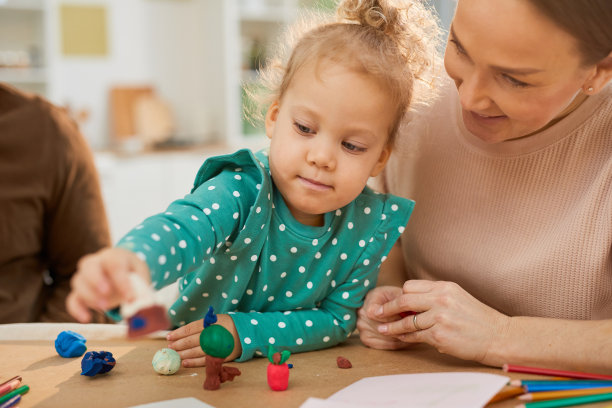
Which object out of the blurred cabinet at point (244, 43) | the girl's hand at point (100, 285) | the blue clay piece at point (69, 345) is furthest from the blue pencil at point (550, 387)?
the blurred cabinet at point (244, 43)

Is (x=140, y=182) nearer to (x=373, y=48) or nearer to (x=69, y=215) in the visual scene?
(x=69, y=215)

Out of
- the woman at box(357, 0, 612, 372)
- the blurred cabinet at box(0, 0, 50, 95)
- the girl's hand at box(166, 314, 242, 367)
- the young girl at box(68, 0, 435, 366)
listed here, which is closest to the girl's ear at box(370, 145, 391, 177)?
the young girl at box(68, 0, 435, 366)

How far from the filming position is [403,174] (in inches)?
50.3

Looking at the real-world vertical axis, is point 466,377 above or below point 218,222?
below

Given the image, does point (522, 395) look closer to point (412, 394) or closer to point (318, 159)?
point (412, 394)

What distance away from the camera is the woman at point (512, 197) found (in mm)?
839

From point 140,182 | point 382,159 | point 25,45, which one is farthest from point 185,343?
point 25,45

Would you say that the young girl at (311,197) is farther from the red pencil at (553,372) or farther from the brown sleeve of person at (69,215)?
the brown sleeve of person at (69,215)

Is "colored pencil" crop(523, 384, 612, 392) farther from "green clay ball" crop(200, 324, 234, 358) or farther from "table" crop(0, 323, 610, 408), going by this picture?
"green clay ball" crop(200, 324, 234, 358)

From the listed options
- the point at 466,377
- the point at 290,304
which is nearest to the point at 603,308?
the point at 466,377

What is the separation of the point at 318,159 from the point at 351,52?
171 millimetres

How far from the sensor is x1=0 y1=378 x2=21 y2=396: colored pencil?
2.41 feet

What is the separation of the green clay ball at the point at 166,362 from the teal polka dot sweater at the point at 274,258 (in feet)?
0.33

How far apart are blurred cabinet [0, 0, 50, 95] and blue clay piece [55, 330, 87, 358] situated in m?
3.17
